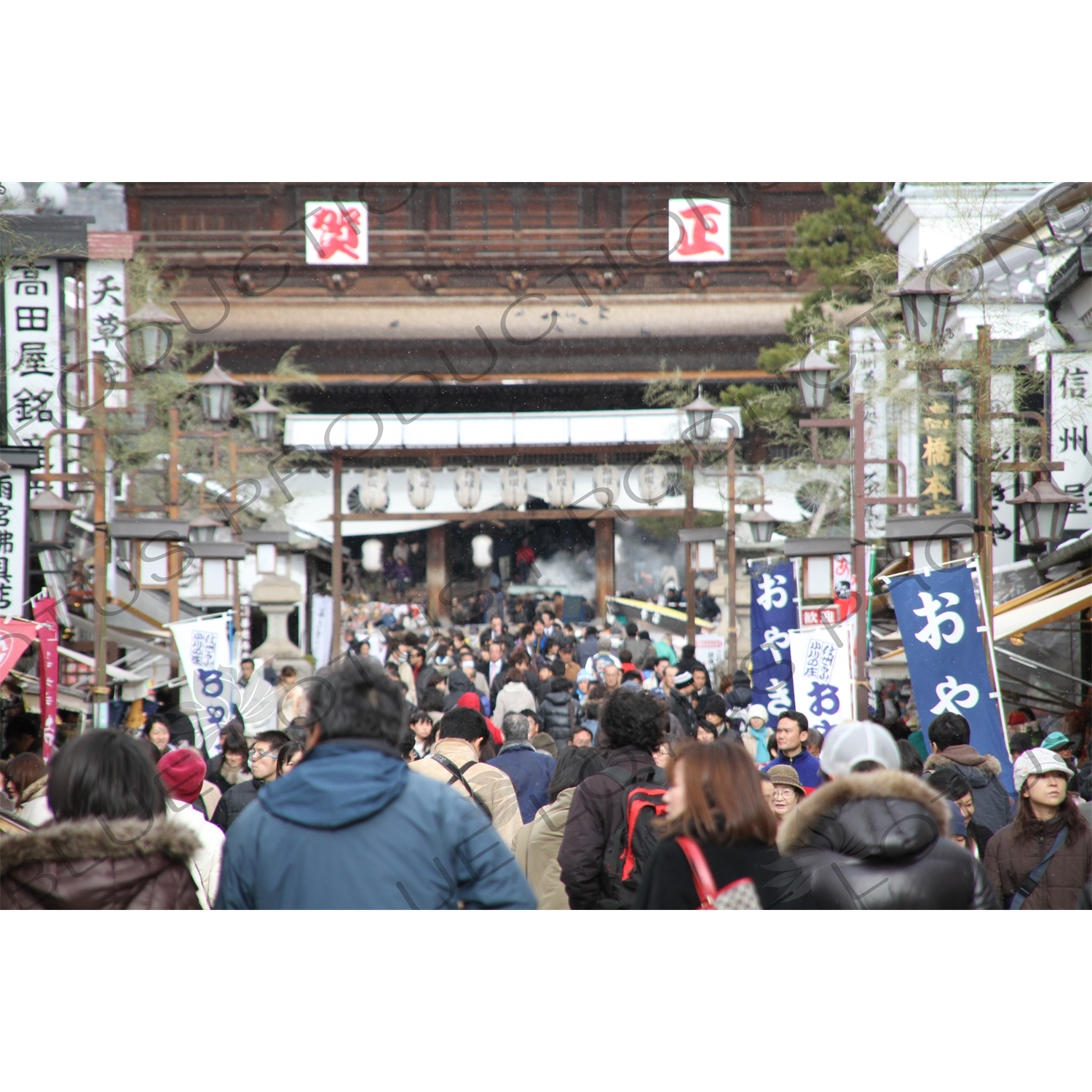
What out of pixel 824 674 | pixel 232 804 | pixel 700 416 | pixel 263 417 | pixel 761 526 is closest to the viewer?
pixel 232 804

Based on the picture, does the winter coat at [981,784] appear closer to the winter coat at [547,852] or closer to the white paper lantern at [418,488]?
the winter coat at [547,852]

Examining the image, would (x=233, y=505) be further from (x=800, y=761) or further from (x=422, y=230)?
(x=422, y=230)

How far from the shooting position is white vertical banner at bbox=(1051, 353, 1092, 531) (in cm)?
919

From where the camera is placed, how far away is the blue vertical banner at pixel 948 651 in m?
6.17

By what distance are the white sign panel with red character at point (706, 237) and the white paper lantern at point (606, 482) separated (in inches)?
177

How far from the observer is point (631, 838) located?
3482 mm

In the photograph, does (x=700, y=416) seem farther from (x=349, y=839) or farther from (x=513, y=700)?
(x=349, y=839)

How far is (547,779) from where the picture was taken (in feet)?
17.6

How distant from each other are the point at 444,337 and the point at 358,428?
13.0 feet

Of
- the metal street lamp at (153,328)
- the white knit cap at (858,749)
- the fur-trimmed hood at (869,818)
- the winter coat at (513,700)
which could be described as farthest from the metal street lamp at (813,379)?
the fur-trimmed hood at (869,818)

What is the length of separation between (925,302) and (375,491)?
1349cm

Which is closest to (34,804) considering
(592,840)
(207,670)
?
(592,840)

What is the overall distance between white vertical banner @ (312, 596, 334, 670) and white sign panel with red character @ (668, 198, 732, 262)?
867 cm

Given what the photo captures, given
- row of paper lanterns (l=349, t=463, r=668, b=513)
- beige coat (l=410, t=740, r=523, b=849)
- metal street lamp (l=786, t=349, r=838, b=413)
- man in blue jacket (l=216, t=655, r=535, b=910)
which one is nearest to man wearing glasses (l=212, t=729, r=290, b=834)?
beige coat (l=410, t=740, r=523, b=849)
